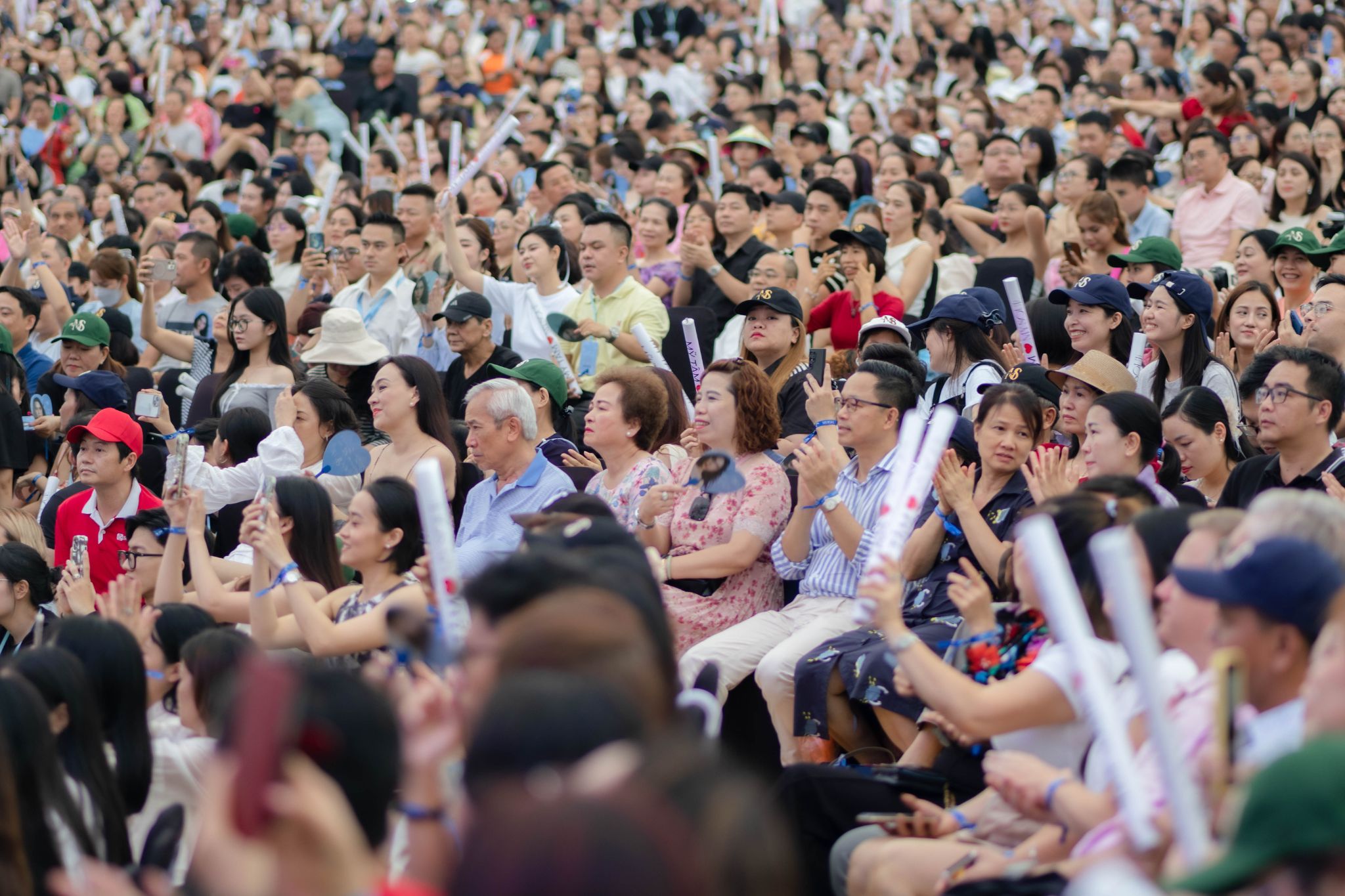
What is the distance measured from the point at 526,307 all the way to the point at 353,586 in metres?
3.38

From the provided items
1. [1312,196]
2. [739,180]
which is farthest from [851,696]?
[739,180]

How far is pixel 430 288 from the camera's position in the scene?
8586 mm

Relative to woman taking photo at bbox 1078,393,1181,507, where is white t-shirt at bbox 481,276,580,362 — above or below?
below

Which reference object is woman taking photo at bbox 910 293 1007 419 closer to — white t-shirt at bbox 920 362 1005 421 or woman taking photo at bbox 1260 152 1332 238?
white t-shirt at bbox 920 362 1005 421

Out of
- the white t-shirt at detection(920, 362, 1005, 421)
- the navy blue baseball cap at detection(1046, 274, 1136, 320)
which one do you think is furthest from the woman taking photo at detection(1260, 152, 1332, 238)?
the white t-shirt at detection(920, 362, 1005, 421)

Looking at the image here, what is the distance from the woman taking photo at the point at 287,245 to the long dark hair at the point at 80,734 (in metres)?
6.93

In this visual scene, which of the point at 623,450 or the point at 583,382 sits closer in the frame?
the point at 623,450

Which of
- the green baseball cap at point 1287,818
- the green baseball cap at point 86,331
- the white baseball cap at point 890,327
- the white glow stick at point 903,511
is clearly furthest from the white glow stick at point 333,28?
the green baseball cap at point 1287,818

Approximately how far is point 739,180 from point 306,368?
15.3 ft

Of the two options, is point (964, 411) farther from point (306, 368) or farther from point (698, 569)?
point (306, 368)

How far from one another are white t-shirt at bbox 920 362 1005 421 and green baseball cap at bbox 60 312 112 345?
14.9 feet

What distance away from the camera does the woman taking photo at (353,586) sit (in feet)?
15.1

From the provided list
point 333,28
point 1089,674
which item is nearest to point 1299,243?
point 1089,674

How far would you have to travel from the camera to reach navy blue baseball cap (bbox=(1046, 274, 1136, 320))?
21.4 ft
